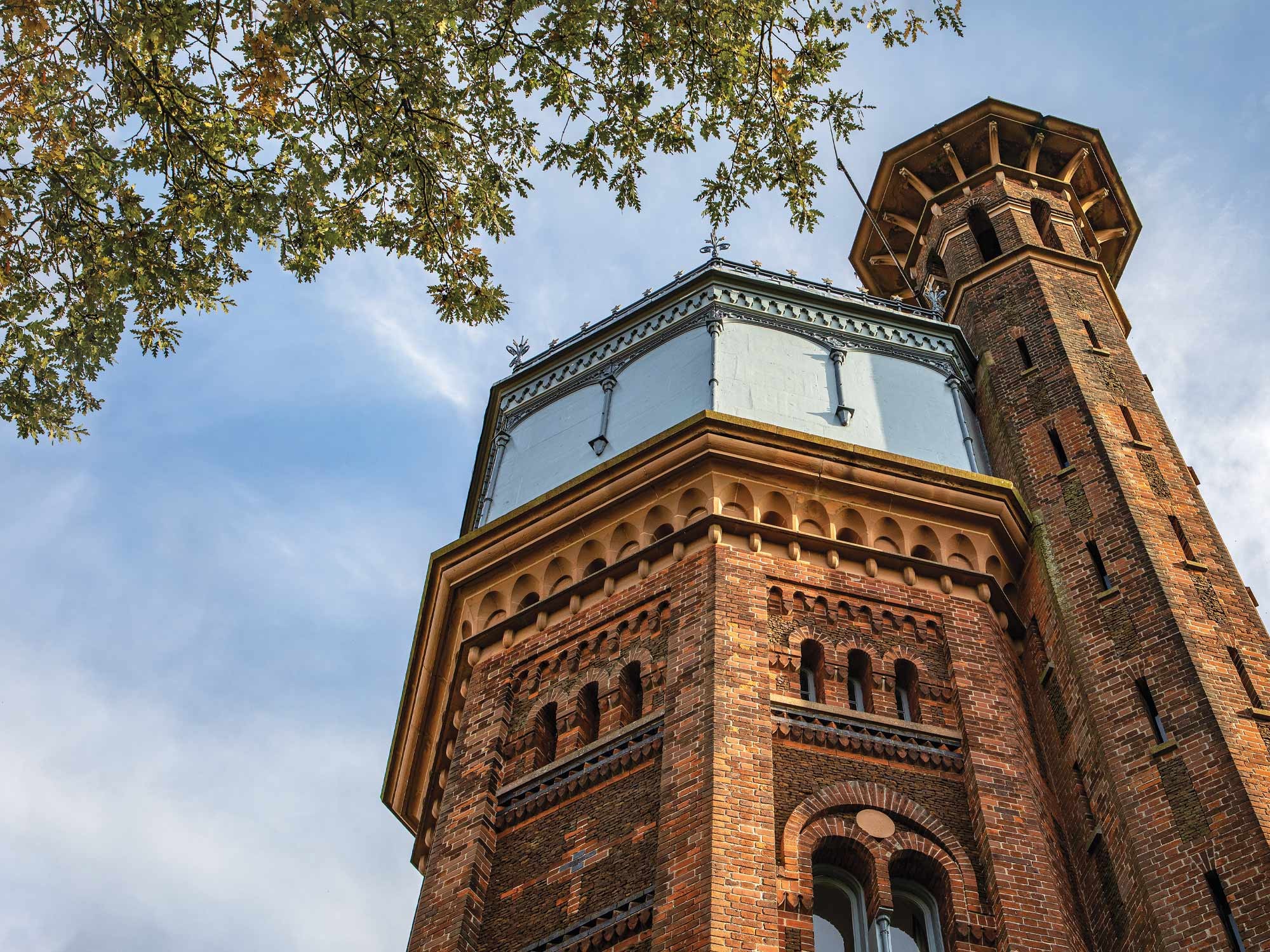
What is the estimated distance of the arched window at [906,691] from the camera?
17000 mm

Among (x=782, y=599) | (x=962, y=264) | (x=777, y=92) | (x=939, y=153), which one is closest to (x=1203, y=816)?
(x=782, y=599)

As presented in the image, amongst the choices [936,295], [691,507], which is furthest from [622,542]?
[936,295]

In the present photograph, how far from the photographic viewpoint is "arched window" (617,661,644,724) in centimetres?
1703

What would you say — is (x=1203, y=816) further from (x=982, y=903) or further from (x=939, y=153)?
(x=939, y=153)

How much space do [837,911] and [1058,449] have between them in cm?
980

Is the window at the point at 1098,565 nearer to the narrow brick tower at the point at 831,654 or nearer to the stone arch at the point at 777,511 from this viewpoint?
the narrow brick tower at the point at 831,654

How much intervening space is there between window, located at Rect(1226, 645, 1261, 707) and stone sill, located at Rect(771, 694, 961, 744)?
3556 mm

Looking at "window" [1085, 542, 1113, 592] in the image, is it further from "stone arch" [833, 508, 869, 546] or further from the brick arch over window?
the brick arch over window

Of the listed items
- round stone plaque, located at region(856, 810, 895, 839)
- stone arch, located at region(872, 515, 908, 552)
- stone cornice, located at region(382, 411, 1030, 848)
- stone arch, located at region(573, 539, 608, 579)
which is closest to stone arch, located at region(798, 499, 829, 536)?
stone cornice, located at region(382, 411, 1030, 848)

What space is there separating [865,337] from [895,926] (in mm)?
10921

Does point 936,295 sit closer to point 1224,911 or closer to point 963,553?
point 963,553

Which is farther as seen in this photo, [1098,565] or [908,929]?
[1098,565]

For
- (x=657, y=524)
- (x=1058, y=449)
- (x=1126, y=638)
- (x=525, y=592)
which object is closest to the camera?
(x=1126, y=638)

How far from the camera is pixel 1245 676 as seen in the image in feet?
58.7
